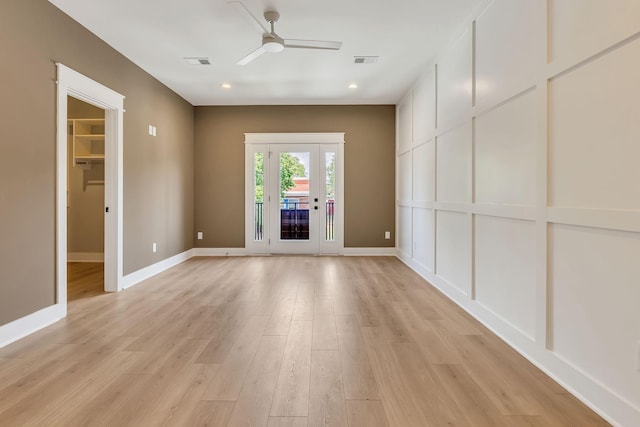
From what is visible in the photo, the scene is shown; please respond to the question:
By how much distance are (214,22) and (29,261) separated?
269cm

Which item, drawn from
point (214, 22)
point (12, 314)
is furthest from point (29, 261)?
point (214, 22)

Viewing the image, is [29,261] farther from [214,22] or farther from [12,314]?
[214,22]

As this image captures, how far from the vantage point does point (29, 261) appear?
2.72 metres

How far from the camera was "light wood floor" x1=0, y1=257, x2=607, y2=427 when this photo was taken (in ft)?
5.42

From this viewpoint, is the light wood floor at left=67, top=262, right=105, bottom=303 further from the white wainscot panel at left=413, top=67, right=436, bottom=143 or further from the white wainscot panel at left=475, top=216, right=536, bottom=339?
the white wainscot panel at left=413, top=67, right=436, bottom=143

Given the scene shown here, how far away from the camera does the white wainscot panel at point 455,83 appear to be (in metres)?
3.25

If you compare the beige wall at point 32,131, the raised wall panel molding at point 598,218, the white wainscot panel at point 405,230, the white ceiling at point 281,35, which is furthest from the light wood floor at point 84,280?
the raised wall panel molding at point 598,218

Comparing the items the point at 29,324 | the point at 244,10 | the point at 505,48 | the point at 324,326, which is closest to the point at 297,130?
the point at 244,10

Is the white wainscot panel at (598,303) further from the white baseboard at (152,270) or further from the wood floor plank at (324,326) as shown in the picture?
the white baseboard at (152,270)

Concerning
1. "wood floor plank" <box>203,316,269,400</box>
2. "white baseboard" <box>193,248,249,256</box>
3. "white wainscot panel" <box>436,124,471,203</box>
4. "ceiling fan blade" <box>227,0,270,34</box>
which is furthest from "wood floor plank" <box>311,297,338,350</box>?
"white baseboard" <box>193,248,249,256</box>

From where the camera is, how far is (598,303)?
1.71m

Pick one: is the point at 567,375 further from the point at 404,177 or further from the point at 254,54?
the point at 404,177

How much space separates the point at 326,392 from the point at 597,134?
195 cm

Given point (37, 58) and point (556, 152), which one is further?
point (37, 58)
